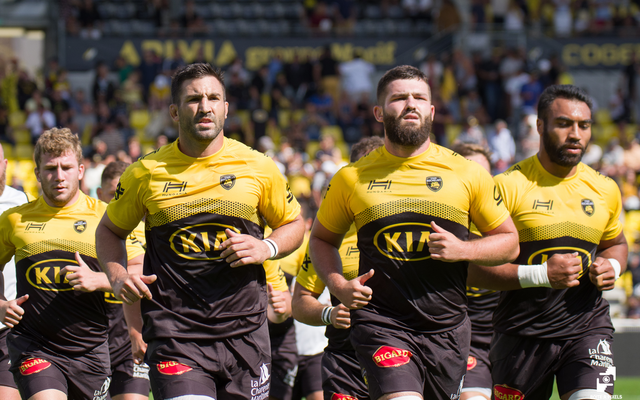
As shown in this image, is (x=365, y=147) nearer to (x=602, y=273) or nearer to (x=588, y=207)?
(x=588, y=207)

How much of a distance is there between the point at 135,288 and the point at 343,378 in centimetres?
177

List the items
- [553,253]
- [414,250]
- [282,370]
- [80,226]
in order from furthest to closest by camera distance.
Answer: [282,370] < [80,226] < [553,253] < [414,250]

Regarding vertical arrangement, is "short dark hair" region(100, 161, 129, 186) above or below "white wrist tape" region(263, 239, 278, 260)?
above

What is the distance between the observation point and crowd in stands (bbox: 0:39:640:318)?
18.5 m

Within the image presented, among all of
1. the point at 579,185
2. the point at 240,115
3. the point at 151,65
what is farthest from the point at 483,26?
the point at 579,185

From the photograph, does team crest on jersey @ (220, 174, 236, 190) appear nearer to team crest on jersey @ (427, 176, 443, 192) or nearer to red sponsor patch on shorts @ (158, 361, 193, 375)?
red sponsor patch on shorts @ (158, 361, 193, 375)

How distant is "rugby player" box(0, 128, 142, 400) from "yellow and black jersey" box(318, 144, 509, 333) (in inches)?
83.6

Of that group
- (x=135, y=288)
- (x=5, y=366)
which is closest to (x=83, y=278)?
(x=135, y=288)

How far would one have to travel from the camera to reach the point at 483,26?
2133 cm

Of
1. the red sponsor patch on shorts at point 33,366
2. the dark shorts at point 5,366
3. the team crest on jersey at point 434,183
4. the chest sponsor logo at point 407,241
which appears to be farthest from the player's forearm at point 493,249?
the dark shorts at point 5,366

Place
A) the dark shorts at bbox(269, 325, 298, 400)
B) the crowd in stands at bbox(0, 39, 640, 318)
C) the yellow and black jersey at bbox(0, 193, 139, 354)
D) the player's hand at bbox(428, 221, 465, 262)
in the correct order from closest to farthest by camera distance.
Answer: the player's hand at bbox(428, 221, 465, 262)
the yellow and black jersey at bbox(0, 193, 139, 354)
the dark shorts at bbox(269, 325, 298, 400)
the crowd in stands at bbox(0, 39, 640, 318)

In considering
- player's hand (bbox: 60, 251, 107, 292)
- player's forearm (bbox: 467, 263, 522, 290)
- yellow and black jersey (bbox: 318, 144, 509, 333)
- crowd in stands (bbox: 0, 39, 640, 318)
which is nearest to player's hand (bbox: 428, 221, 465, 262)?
yellow and black jersey (bbox: 318, 144, 509, 333)

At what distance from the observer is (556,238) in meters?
5.44

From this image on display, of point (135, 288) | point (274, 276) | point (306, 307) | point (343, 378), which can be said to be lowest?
point (343, 378)
